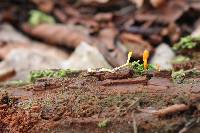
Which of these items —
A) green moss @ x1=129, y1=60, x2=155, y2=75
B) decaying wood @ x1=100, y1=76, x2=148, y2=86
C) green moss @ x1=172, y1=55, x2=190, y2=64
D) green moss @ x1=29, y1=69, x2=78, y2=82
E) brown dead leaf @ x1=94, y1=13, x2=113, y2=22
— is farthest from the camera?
brown dead leaf @ x1=94, y1=13, x2=113, y2=22

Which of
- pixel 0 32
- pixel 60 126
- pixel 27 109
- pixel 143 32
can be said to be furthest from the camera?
pixel 0 32

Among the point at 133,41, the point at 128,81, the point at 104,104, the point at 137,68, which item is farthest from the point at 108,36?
the point at 104,104

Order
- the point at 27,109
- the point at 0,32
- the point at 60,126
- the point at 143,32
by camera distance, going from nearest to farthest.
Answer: the point at 60,126 < the point at 27,109 < the point at 143,32 < the point at 0,32

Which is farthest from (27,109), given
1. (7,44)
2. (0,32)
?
(0,32)

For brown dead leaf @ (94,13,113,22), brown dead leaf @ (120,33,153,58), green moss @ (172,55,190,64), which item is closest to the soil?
green moss @ (172,55,190,64)

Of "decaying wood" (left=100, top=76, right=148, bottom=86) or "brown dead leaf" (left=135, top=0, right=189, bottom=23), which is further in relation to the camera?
"brown dead leaf" (left=135, top=0, right=189, bottom=23)

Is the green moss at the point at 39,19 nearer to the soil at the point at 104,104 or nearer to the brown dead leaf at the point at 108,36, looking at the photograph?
→ the brown dead leaf at the point at 108,36

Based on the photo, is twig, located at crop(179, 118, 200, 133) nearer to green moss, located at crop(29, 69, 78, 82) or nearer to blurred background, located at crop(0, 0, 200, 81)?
green moss, located at crop(29, 69, 78, 82)

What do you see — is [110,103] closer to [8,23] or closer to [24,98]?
[24,98]
